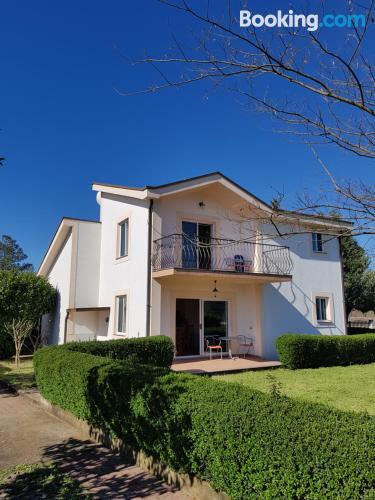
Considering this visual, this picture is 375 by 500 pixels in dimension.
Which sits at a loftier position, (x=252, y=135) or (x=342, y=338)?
(x=252, y=135)

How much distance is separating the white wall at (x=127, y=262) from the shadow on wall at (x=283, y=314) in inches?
209

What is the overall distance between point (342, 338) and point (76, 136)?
13287 mm

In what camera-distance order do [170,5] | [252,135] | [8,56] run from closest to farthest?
[170,5] → [252,135] → [8,56]

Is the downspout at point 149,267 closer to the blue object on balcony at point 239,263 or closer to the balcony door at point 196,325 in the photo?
the balcony door at point 196,325

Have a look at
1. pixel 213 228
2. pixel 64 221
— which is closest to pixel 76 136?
pixel 64 221

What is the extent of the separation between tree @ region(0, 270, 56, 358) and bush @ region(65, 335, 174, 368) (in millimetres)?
8505

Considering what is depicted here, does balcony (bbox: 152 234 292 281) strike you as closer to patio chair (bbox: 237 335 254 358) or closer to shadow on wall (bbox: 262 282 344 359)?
shadow on wall (bbox: 262 282 344 359)

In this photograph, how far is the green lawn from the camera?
8906 mm

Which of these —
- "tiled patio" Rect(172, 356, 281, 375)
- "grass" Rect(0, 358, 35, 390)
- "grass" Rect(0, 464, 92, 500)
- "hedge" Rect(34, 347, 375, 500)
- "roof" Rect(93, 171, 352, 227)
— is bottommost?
"grass" Rect(0, 464, 92, 500)

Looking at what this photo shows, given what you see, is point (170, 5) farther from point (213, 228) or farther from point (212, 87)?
point (213, 228)

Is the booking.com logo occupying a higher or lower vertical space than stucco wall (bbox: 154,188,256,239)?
lower

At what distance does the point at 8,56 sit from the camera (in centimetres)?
715

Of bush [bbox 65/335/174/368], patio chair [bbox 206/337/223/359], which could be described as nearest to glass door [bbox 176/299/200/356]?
patio chair [bbox 206/337/223/359]

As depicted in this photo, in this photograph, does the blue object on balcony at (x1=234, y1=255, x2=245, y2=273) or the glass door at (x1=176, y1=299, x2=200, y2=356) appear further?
the blue object on balcony at (x1=234, y1=255, x2=245, y2=273)
